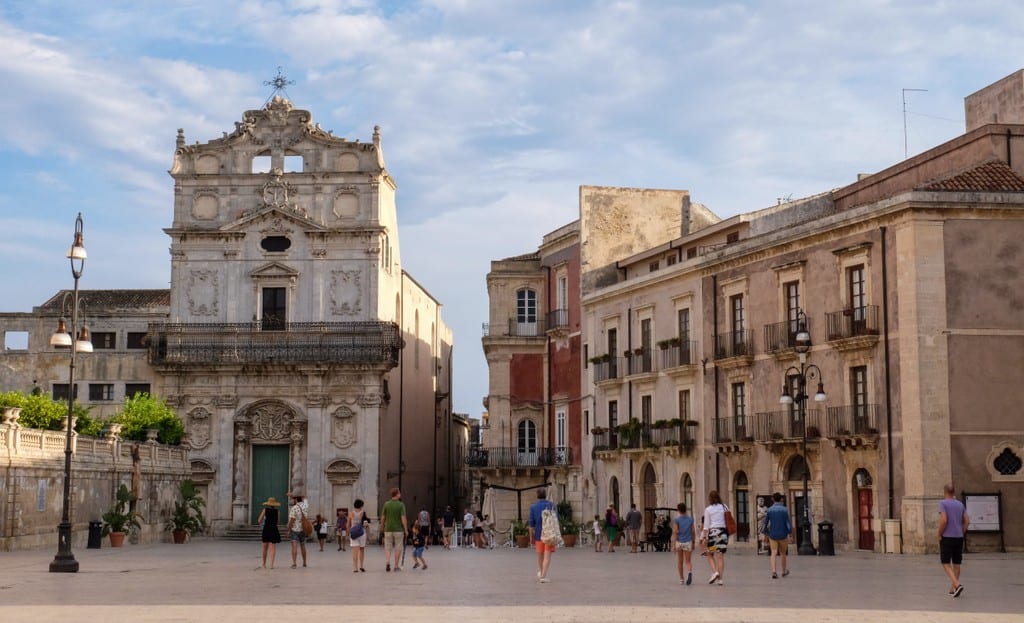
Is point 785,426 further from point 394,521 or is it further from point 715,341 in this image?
point 394,521

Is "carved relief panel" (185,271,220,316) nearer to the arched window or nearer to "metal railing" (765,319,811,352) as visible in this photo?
the arched window

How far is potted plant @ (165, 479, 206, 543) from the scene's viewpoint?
164ft

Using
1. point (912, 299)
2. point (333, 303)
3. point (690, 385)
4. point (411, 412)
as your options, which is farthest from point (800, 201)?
point (411, 412)

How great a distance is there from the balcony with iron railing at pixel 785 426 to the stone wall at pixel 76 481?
64.1ft

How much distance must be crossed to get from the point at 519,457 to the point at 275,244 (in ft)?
42.1

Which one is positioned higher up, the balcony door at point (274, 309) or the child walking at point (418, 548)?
the balcony door at point (274, 309)

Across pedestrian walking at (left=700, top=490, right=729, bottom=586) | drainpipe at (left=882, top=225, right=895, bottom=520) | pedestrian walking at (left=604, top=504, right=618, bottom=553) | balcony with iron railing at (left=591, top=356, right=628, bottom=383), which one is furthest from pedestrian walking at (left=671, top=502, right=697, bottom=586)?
balcony with iron railing at (left=591, top=356, right=628, bottom=383)

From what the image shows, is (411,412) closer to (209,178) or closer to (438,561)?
A: (209,178)

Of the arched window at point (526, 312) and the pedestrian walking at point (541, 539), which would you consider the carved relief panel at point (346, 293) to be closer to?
the arched window at point (526, 312)

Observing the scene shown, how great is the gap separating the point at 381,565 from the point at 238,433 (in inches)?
1044

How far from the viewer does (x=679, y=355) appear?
158 ft

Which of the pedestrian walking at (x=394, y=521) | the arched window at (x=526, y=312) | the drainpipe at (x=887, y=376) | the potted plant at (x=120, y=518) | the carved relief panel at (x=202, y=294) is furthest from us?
the arched window at (x=526, y=312)

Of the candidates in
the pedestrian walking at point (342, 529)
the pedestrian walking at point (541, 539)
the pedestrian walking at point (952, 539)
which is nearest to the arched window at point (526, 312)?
the pedestrian walking at point (342, 529)

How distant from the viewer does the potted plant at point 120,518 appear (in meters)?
43.2
